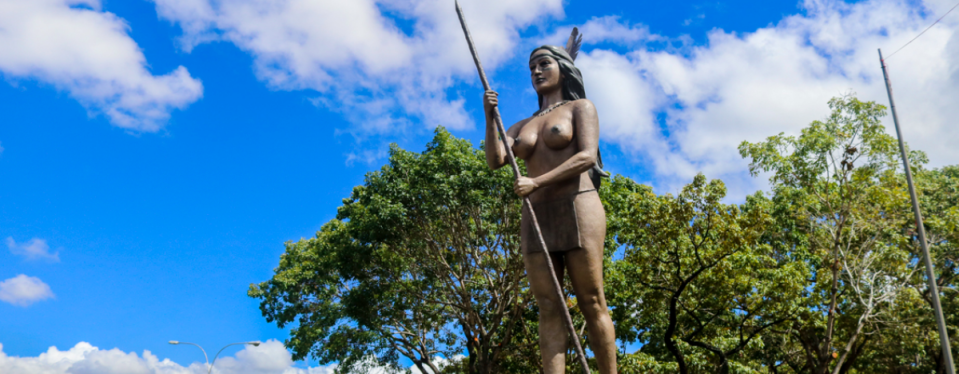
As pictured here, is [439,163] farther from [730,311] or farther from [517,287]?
[730,311]

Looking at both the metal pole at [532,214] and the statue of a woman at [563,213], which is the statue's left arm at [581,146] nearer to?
the statue of a woman at [563,213]

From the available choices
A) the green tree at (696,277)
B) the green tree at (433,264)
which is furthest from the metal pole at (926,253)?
the green tree at (433,264)

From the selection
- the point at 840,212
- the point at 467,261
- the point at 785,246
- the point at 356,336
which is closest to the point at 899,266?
the point at 840,212

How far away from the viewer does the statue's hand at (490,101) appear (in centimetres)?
481

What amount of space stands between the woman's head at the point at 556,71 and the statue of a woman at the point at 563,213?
223 mm

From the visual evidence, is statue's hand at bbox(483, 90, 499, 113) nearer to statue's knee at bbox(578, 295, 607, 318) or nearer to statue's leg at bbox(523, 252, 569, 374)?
statue's leg at bbox(523, 252, 569, 374)

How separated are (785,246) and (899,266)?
14.4ft

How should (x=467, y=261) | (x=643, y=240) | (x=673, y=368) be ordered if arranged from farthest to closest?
1. (x=467, y=261)
2. (x=643, y=240)
3. (x=673, y=368)

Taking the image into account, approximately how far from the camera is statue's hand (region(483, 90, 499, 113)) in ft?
15.8

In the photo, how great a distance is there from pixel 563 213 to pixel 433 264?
1388cm

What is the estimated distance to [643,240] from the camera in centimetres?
→ 1656

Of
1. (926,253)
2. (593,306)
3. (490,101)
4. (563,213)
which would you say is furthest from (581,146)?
(926,253)

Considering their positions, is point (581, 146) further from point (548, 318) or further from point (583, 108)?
point (548, 318)

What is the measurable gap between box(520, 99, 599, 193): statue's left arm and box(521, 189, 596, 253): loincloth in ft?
0.67
